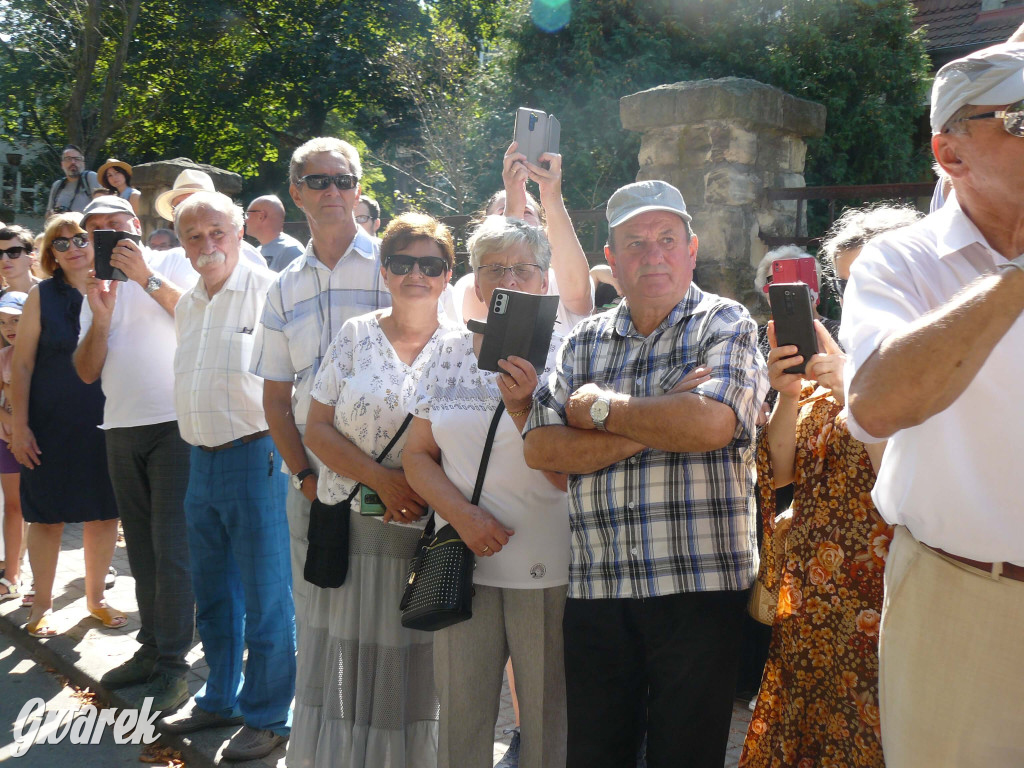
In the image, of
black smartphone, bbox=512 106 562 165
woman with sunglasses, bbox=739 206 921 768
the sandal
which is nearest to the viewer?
woman with sunglasses, bbox=739 206 921 768

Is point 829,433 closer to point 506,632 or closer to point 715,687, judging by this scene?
Result: point 715,687

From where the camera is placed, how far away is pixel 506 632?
295 centimetres

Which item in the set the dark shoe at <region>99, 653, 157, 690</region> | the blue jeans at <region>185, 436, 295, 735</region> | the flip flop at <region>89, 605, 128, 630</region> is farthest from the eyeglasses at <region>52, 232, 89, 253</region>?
the dark shoe at <region>99, 653, 157, 690</region>

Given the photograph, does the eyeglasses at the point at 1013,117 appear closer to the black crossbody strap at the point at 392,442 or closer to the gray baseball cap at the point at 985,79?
the gray baseball cap at the point at 985,79

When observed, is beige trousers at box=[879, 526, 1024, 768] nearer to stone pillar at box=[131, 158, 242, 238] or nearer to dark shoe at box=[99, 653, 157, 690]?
dark shoe at box=[99, 653, 157, 690]

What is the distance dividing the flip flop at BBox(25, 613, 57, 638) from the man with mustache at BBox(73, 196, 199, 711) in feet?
2.89

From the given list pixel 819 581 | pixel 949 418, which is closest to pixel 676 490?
pixel 819 581

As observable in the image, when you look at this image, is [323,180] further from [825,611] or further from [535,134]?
[825,611]

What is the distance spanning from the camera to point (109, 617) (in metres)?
5.43

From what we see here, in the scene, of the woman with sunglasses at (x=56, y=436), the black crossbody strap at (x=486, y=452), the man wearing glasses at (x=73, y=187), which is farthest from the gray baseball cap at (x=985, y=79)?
the man wearing glasses at (x=73, y=187)

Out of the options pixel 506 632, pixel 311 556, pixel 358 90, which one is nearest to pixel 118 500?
pixel 311 556

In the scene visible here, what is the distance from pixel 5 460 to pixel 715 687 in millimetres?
Result: 5310

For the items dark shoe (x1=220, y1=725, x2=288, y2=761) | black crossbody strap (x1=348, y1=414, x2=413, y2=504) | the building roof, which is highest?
the building roof

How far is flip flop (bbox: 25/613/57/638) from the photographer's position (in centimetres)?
531
